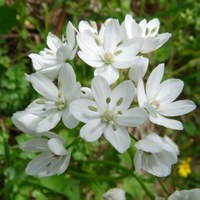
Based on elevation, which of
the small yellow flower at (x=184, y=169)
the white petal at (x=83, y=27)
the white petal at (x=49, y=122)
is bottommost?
the small yellow flower at (x=184, y=169)

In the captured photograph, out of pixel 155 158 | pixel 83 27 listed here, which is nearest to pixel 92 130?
pixel 155 158

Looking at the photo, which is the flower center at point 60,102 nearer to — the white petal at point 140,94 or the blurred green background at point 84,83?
the blurred green background at point 84,83

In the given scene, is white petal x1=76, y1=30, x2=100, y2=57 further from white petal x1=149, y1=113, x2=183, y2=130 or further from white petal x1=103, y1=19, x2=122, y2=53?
white petal x1=149, y1=113, x2=183, y2=130

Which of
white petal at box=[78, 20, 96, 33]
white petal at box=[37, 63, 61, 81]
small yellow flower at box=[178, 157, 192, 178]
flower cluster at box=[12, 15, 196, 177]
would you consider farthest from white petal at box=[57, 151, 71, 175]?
small yellow flower at box=[178, 157, 192, 178]

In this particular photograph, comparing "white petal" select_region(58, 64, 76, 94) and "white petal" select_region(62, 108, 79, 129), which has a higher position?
"white petal" select_region(58, 64, 76, 94)

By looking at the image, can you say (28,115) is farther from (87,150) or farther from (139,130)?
(139,130)

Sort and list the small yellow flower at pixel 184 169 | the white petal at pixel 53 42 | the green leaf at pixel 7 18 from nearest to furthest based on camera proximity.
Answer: the white petal at pixel 53 42, the green leaf at pixel 7 18, the small yellow flower at pixel 184 169

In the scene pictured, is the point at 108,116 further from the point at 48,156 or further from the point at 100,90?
the point at 48,156

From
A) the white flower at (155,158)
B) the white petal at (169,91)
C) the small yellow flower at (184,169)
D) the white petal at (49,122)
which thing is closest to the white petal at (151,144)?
the white flower at (155,158)
